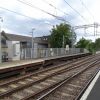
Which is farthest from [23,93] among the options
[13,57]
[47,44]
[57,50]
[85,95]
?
[47,44]

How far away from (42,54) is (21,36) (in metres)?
23.9

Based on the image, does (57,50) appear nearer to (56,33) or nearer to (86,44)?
(56,33)

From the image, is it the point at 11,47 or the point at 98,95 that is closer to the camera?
the point at 98,95

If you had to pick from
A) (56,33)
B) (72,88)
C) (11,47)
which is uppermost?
(56,33)

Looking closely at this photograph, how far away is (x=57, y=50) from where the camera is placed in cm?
5041

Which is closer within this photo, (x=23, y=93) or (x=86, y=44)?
(x=23, y=93)

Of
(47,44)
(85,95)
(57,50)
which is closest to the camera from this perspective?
(85,95)

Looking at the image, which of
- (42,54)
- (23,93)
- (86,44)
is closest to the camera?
(23,93)

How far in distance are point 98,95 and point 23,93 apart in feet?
11.5

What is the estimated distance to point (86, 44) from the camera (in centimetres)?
8275

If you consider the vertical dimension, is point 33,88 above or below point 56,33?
below

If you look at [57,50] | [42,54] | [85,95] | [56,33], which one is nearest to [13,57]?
[42,54]

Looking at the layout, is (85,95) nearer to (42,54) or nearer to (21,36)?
(42,54)

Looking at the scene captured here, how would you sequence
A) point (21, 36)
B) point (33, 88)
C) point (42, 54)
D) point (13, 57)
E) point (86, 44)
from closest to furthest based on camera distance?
point (33, 88), point (13, 57), point (42, 54), point (21, 36), point (86, 44)
